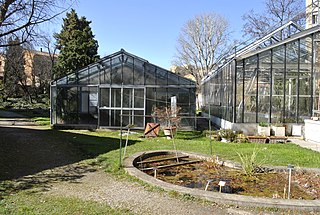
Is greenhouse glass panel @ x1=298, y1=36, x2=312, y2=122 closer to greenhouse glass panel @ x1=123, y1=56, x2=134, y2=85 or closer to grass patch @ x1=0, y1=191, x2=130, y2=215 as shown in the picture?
greenhouse glass panel @ x1=123, y1=56, x2=134, y2=85

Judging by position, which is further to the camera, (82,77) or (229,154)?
(82,77)

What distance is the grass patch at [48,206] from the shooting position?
414 cm

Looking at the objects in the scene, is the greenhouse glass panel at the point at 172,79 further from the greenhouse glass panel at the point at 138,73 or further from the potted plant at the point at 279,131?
the potted plant at the point at 279,131

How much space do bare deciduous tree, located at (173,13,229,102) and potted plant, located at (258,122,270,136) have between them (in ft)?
80.5

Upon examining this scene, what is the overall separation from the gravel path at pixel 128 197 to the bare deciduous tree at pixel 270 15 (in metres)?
27.0

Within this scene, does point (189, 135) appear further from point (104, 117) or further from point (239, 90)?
point (104, 117)

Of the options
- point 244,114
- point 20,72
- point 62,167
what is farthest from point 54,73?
point 62,167

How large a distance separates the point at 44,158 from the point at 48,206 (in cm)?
409

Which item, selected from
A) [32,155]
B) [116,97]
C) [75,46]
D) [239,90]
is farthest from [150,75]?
[75,46]

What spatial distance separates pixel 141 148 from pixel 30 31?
330 inches

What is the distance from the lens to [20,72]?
34.2 meters

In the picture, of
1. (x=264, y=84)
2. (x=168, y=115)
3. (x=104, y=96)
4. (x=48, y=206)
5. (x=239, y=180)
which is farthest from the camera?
(x=104, y=96)

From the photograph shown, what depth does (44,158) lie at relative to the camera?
26.7 feet

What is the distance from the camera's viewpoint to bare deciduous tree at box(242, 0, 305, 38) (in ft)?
98.9
